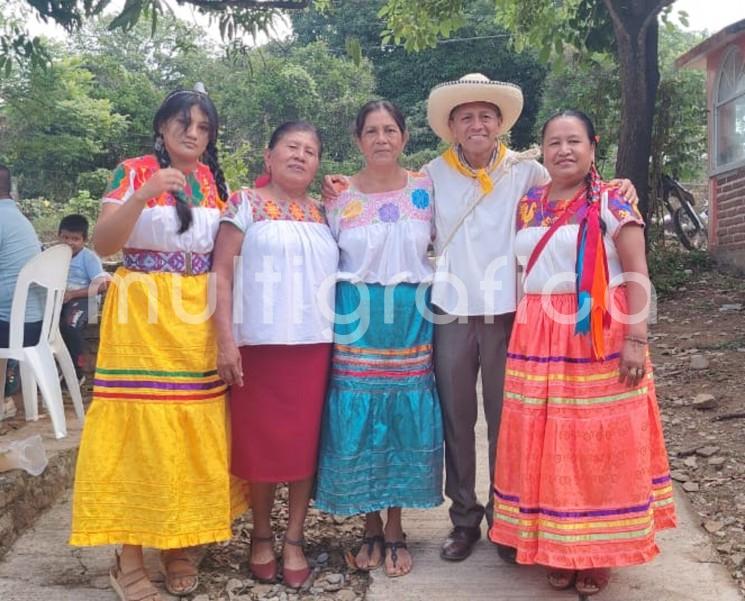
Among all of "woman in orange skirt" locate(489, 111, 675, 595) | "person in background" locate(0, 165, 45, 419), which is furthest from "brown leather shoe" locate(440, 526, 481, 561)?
"person in background" locate(0, 165, 45, 419)

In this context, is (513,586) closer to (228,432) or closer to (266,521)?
(266,521)

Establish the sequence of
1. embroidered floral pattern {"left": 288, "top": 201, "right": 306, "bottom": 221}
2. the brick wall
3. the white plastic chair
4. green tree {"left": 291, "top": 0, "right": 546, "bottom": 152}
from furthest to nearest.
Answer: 1. green tree {"left": 291, "top": 0, "right": 546, "bottom": 152}
2. the brick wall
3. the white plastic chair
4. embroidered floral pattern {"left": 288, "top": 201, "right": 306, "bottom": 221}

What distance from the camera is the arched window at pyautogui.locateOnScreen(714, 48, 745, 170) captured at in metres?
8.55

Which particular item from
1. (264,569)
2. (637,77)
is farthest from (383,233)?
(637,77)

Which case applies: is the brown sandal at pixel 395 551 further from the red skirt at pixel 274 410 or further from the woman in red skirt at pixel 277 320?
the red skirt at pixel 274 410

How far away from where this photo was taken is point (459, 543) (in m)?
2.95

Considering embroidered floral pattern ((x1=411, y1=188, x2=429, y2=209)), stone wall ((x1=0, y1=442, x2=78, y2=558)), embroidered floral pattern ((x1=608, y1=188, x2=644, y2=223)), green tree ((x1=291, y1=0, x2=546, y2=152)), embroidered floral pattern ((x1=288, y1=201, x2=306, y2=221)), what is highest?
green tree ((x1=291, y1=0, x2=546, y2=152))

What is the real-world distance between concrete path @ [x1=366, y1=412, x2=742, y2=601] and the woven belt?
1299mm

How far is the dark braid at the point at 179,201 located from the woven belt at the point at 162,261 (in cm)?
9

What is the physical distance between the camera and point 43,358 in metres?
4.36

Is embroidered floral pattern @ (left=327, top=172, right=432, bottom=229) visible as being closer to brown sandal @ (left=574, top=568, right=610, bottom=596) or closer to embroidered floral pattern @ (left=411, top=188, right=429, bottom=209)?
embroidered floral pattern @ (left=411, top=188, right=429, bottom=209)

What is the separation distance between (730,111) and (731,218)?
4.59 feet

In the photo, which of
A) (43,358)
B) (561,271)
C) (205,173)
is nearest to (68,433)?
(43,358)

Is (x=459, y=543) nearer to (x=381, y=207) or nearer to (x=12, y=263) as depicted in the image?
(x=381, y=207)
